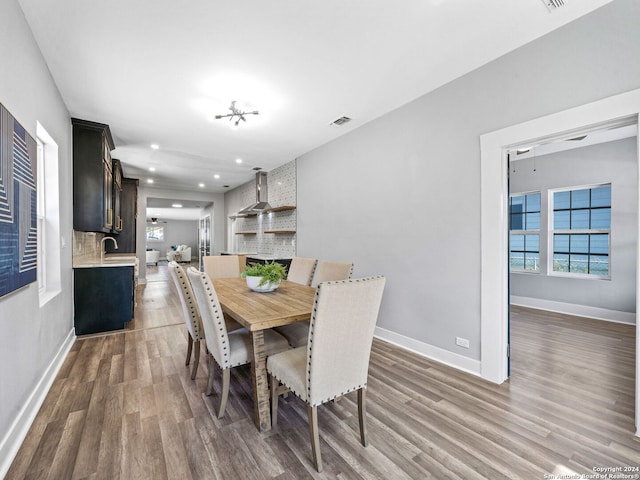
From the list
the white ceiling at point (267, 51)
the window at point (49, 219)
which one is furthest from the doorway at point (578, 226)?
the window at point (49, 219)

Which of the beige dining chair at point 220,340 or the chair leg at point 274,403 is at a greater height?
the beige dining chair at point 220,340

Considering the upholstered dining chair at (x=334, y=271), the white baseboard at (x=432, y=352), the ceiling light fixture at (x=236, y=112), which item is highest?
the ceiling light fixture at (x=236, y=112)

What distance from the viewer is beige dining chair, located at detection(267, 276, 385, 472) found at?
1413mm

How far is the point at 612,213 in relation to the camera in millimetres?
4277

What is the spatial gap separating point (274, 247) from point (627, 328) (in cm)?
571

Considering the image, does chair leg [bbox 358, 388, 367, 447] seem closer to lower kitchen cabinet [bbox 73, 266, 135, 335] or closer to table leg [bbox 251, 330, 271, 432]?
table leg [bbox 251, 330, 271, 432]

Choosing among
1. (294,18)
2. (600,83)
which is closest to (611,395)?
(600,83)

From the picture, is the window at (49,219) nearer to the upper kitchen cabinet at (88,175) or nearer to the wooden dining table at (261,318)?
the upper kitchen cabinet at (88,175)

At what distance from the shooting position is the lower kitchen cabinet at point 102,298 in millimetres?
3512

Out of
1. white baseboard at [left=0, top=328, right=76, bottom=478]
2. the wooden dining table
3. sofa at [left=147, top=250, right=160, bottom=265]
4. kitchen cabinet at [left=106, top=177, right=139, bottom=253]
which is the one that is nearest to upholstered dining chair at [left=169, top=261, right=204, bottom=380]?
the wooden dining table

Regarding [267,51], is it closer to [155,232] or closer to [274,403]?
[274,403]

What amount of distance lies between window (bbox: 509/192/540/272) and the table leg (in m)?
5.13

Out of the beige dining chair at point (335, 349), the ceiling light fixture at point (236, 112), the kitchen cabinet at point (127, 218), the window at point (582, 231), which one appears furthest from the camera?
the kitchen cabinet at point (127, 218)

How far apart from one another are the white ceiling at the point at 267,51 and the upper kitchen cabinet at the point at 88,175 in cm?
19
